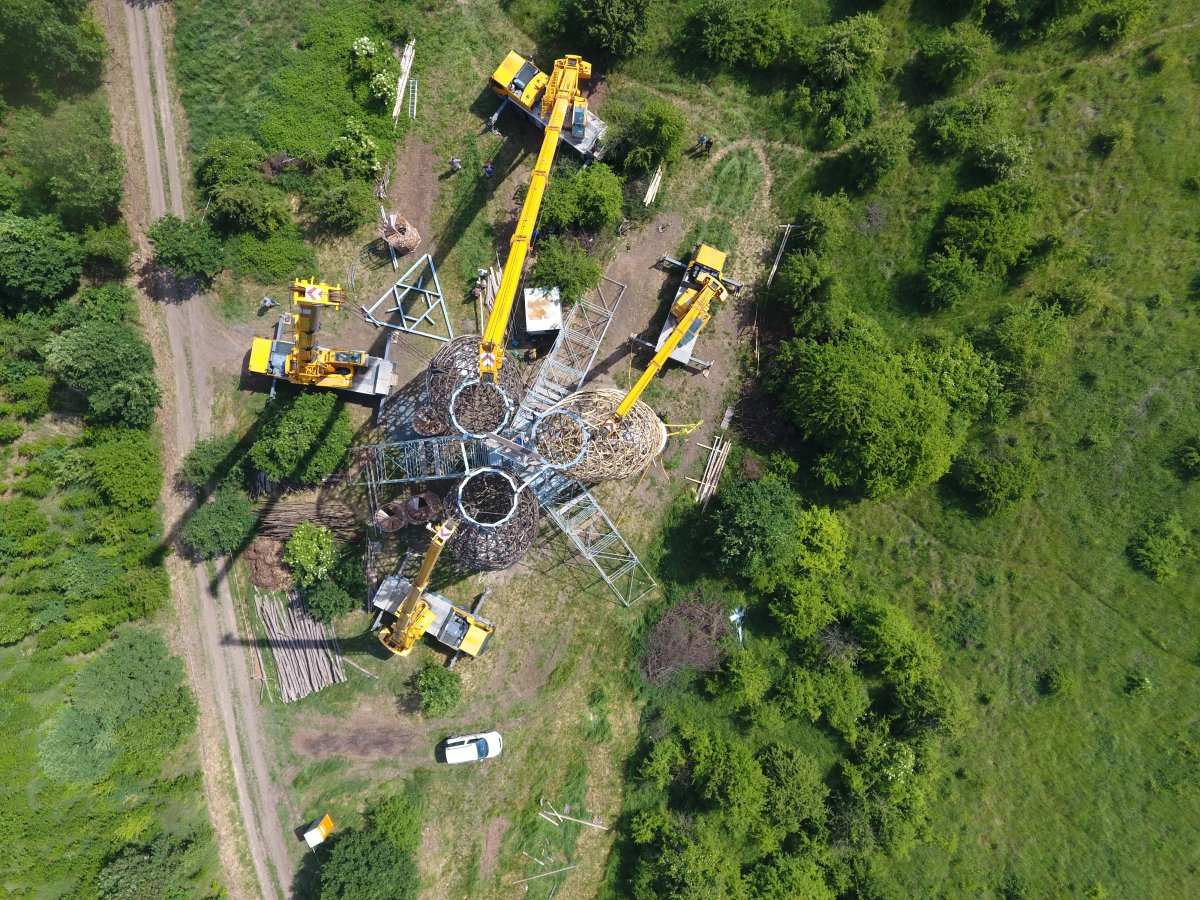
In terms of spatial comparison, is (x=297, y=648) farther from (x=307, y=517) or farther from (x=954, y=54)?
(x=954, y=54)

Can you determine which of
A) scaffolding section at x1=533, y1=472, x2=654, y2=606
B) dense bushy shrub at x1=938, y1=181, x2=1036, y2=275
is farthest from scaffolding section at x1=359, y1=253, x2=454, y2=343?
dense bushy shrub at x1=938, y1=181, x2=1036, y2=275

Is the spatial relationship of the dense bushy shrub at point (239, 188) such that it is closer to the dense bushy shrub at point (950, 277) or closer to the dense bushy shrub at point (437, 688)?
the dense bushy shrub at point (437, 688)

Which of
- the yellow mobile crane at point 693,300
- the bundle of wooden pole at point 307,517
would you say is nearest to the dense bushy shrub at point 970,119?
the yellow mobile crane at point 693,300

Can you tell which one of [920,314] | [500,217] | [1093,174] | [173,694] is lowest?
[173,694]

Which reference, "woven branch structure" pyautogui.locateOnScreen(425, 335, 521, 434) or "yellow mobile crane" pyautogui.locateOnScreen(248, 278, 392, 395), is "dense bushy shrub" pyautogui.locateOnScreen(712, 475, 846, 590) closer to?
"woven branch structure" pyautogui.locateOnScreen(425, 335, 521, 434)

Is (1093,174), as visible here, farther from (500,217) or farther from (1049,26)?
(500,217)

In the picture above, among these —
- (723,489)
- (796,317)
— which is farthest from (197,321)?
(796,317)
